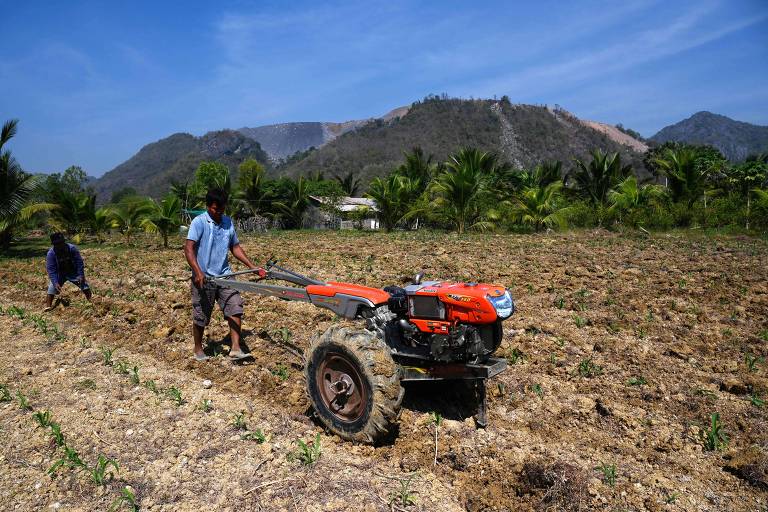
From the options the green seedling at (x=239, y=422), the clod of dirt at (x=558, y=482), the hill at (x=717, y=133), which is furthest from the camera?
the hill at (x=717, y=133)

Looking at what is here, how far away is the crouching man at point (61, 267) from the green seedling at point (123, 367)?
349 cm

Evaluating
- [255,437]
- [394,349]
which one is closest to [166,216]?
[255,437]

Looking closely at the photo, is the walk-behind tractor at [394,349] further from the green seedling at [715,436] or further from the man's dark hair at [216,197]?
the man's dark hair at [216,197]

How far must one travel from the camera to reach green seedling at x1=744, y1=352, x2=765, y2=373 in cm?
445

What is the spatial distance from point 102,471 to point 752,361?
17.8ft

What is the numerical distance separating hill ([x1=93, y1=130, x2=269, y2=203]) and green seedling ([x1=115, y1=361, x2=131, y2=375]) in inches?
3829

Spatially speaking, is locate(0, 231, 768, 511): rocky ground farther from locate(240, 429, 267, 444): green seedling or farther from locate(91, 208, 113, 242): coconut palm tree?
locate(91, 208, 113, 242): coconut palm tree

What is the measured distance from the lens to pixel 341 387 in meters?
3.42

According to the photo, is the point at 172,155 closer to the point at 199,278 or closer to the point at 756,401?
the point at 199,278

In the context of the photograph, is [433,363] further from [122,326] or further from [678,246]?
[678,246]

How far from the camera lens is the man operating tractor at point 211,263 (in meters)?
4.79

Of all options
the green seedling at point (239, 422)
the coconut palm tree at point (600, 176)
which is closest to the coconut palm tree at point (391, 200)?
the coconut palm tree at point (600, 176)

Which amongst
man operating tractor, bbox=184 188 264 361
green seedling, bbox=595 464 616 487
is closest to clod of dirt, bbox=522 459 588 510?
green seedling, bbox=595 464 616 487

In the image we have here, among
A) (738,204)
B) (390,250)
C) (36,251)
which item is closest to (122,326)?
(390,250)
